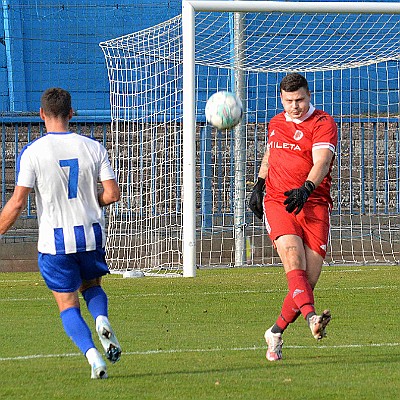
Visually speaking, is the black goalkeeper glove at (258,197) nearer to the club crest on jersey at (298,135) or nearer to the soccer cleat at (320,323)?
the club crest on jersey at (298,135)

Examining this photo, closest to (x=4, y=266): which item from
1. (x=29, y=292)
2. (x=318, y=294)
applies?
(x=29, y=292)

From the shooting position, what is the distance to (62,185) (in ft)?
20.7

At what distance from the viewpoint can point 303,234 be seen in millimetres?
7328

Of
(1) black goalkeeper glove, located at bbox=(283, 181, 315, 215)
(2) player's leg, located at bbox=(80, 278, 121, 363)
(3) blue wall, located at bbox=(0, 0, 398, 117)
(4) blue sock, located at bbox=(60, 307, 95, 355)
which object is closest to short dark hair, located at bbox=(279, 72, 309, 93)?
(1) black goalkeeper glove, located at bbox=(283, 181, 315, 215)

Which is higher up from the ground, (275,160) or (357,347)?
(275,160)

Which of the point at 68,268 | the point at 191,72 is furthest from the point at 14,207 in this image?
the point at 191,72

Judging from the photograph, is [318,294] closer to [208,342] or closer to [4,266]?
[208,342]

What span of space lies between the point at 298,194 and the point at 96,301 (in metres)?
1.50

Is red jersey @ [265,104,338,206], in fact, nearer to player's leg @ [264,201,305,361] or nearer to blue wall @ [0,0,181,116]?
player's leg @ [264,201,305,361]

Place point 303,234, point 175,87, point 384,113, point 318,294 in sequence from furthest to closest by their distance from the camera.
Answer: point 384,113 < point 175,87 < point 318,294 < point 303,234

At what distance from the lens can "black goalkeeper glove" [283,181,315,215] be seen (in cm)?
697

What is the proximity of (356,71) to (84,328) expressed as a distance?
45.9 ft

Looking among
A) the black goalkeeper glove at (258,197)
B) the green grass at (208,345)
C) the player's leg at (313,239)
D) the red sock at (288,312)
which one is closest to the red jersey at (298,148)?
the player's leg at (313,239)

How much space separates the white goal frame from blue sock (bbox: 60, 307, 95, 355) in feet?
22.3
